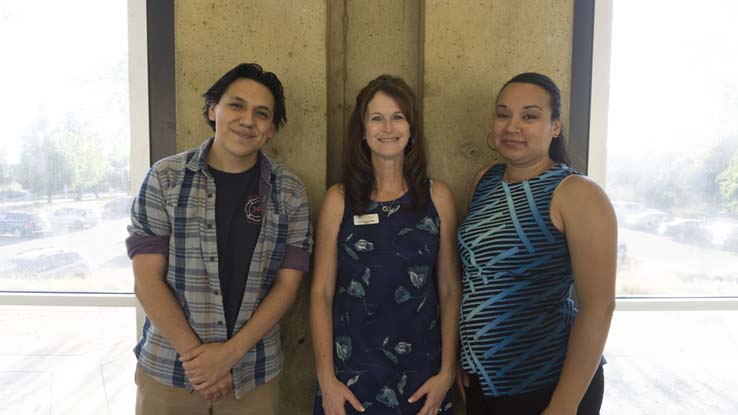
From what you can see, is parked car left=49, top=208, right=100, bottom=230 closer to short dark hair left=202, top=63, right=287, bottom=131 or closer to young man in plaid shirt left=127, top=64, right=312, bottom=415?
young man in plaid shirt left=127, top=64, right=312, bottom=415

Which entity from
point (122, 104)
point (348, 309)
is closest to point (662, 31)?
point (348, 309)

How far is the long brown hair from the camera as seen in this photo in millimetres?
1559

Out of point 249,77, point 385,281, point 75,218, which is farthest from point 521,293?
point 75,218

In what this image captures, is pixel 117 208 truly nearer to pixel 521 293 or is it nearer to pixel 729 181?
pixel 521 293

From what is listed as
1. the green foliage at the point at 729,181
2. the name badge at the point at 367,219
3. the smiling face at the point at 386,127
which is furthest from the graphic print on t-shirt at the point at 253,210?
the green foliage at the point at 729,181

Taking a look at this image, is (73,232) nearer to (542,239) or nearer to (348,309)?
(348,309)

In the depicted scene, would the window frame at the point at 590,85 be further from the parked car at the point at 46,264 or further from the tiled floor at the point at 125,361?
the parked car at the point at 46,264

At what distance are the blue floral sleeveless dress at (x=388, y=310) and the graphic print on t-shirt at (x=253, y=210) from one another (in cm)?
32

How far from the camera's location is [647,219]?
93.6 inches

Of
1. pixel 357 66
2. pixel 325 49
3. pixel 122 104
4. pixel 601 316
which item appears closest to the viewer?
pixel 601 316

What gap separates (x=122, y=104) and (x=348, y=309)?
1.72 meters

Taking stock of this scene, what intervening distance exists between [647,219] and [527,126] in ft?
4.72

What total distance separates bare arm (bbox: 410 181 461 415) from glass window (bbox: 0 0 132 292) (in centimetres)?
176

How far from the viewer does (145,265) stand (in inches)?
55.9
